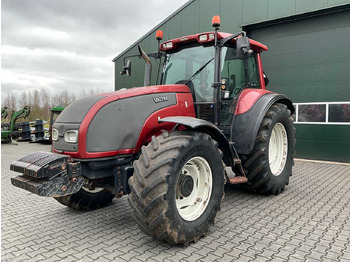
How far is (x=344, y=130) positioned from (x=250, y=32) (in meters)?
4.14

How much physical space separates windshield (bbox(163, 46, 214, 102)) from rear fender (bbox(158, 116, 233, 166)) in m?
0.70

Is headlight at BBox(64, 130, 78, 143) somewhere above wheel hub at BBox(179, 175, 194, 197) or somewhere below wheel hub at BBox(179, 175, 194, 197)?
above

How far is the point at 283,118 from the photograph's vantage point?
491cm

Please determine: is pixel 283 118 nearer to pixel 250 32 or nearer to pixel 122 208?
pixel 122 208

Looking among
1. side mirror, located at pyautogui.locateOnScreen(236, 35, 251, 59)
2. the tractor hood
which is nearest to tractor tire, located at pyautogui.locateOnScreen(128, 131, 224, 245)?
the tractor hood

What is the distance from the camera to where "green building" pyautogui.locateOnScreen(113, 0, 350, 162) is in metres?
7.90

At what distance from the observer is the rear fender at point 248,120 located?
13.8ft

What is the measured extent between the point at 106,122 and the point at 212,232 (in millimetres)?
1749

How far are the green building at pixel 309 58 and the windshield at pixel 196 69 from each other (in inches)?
215

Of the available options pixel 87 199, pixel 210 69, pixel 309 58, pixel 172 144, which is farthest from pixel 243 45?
pixel 309 58

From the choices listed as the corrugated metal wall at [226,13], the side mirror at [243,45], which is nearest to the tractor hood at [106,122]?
the side mirror at [243,45]

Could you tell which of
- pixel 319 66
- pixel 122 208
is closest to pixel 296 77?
pixel 319 66

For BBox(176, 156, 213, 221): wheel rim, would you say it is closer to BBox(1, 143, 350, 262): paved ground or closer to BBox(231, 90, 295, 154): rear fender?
BBox(1, 143, 350, 262): paved ground

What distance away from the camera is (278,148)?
5.20 m
